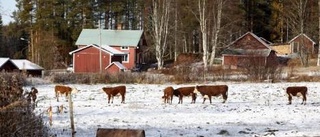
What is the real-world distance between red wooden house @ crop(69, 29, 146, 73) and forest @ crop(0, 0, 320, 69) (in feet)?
6.90

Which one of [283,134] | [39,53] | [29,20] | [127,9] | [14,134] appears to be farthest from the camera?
[127,9]

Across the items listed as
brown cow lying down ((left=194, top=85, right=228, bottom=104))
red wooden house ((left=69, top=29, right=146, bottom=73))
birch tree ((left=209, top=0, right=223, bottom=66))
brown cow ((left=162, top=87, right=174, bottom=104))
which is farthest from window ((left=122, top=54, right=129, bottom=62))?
brown cow lying down ((left=194, top=85, right=228, bottom=104))

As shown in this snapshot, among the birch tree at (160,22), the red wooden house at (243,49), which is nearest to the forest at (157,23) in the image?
the birch tree at (160,22)

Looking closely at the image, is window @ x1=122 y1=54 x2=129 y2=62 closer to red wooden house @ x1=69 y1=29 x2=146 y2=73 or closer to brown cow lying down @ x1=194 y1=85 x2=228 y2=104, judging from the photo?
red wooden house @ x1=69 y1=29 x2=146 y2=73

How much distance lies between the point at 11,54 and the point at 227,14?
38.9 metres

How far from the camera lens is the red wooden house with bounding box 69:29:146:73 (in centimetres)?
5650

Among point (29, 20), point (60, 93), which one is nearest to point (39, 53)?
point (29, 20)

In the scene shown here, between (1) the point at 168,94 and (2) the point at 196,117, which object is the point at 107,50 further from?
(2) the point at 196,117

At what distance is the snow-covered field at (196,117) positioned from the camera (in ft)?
43.7

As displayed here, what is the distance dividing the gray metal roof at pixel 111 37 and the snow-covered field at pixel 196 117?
41.1 m

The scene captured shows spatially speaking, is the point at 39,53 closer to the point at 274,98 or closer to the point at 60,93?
the point at 60,93

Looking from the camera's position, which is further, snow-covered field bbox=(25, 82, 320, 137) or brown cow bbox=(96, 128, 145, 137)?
snow-covered field bbox=(25, 82, 320, 137)

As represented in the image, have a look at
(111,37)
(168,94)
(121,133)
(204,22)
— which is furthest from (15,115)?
(111,37)

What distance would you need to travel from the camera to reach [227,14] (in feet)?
170
